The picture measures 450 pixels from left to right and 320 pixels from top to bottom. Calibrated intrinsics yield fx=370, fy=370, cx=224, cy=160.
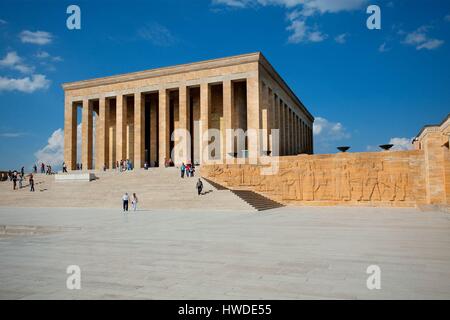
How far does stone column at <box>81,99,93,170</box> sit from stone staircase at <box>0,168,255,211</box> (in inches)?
315

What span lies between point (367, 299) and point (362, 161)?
59.7 feet

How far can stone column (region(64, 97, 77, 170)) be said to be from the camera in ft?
115

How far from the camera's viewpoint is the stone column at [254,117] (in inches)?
1099

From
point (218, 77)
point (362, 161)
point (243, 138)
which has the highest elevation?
point (218, 77)

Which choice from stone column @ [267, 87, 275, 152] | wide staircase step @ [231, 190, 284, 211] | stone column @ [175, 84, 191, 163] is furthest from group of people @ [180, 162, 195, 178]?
stone column @ [267, 87, 275, 152]

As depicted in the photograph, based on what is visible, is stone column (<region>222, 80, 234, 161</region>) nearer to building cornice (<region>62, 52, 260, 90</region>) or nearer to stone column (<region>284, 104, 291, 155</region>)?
building cornice (<region>62, 52, 260, 90</region>)

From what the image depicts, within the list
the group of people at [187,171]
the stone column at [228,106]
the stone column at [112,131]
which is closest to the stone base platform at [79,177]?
the group of people at [187,171]

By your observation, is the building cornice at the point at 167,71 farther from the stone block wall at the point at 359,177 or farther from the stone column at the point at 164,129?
the stone block wall at the point at 359,177

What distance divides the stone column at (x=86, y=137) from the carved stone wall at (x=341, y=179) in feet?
54.4

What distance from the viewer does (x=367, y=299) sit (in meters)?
3.34

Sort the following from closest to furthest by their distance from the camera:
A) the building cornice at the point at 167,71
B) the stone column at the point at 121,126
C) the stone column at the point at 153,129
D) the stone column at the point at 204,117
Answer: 1. the building cornice at the point at 167,71
2. the stone column at the point at 204,117
3. the stone column at the point at 121,126
4. the stone column at the point at 153,129

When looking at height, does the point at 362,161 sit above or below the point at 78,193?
above
